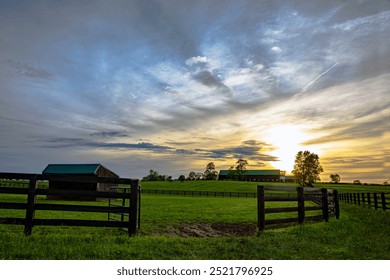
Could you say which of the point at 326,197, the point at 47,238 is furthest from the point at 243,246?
the point at 326,197

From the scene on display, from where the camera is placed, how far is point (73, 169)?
39.8m

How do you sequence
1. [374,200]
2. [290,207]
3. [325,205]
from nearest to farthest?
[290,207], [325,205], [374,200]

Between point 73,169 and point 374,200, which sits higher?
point 73,169

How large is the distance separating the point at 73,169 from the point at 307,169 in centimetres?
4969

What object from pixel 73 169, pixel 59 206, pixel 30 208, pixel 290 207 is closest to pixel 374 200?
pixel 290 207

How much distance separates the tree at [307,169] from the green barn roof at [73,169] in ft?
152

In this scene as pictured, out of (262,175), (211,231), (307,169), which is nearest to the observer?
(211,231)

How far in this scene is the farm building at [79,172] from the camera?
120 ft

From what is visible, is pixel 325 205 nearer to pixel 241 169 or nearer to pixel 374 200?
pixel 374 200

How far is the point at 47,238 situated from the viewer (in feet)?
21.1

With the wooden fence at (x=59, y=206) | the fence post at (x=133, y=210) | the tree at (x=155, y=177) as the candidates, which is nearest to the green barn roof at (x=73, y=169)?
the wooden fence at (x=59, y=206)

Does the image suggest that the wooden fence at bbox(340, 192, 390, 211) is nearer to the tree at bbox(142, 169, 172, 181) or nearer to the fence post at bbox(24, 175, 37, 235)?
the fence post at bbox(24, 175, 37, 235)

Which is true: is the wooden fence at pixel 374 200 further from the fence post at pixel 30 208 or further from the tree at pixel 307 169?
the tree at pixel 307 169
